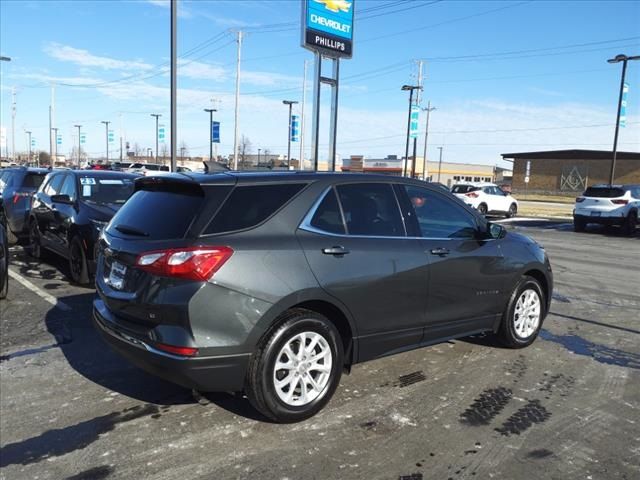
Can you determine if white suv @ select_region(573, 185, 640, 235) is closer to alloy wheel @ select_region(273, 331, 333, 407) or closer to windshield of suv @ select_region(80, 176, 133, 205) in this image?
windshield of suv @ select_region(80, 176, 133, 205)

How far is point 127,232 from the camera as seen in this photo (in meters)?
3.85

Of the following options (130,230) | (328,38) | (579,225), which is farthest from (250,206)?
(579,225)

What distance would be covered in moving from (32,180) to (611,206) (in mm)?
17784

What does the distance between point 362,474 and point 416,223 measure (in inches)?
82.1

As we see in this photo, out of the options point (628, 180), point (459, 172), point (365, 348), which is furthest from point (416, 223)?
point (459, 172)

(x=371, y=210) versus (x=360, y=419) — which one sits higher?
(x=371, y=210)

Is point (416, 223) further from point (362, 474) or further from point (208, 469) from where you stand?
point (208, 469)

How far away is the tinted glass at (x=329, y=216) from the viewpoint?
3854mm

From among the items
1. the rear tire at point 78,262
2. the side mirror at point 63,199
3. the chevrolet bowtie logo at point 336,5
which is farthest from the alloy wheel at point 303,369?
the chevrolet bowtie logo at point 336,5

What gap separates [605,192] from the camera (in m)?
19.4

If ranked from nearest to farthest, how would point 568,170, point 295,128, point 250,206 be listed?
point 250,206, point 295,128, point 568,170

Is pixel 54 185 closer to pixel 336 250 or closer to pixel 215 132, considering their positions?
pixel 336 250

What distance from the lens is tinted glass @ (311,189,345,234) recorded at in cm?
385

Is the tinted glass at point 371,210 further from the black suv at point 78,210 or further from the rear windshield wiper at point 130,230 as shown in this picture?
the black suv at point 78,210
